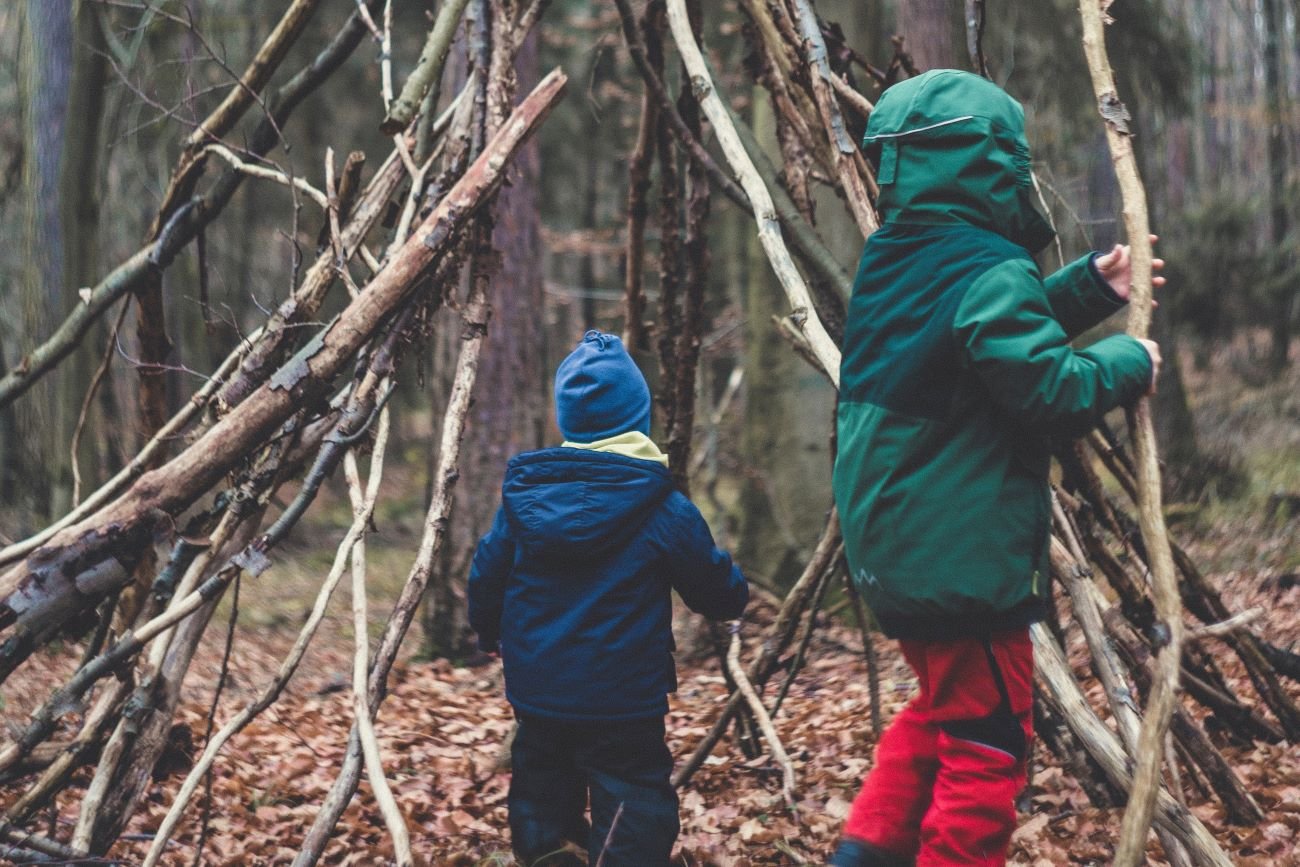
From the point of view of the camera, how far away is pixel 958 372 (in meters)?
2.33

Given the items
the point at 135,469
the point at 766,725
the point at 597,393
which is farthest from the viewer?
the point at 135,469

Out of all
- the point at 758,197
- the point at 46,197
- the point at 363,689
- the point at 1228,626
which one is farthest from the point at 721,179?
the point at 46,197

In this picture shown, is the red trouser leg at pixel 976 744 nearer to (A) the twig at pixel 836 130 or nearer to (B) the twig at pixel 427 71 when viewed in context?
(A) the twig at pixel 836 130

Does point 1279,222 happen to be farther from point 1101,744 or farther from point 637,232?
point 1101,744

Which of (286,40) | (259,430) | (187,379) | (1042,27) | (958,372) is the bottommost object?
(187,379)

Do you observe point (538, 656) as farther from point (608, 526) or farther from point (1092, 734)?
point (1092, 734)

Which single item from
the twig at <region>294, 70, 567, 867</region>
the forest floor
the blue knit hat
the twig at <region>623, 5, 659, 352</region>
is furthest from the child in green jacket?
the twig at <region>623, 5, 659, 352</region>

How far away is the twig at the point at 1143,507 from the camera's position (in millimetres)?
1956

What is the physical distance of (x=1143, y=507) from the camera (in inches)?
84.5

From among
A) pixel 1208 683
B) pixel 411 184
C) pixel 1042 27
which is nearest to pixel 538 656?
pixel 411 184

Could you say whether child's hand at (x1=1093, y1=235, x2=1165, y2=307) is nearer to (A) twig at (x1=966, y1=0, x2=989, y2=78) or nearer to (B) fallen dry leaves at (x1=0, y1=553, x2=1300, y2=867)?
(A) twig at (x1=966, y1=0, x2=989, y2=78)

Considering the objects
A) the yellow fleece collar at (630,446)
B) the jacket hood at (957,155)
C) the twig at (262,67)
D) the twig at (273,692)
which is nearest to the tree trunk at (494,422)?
the twig at (262,67)

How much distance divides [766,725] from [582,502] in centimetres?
87

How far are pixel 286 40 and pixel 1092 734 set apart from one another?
358cm
